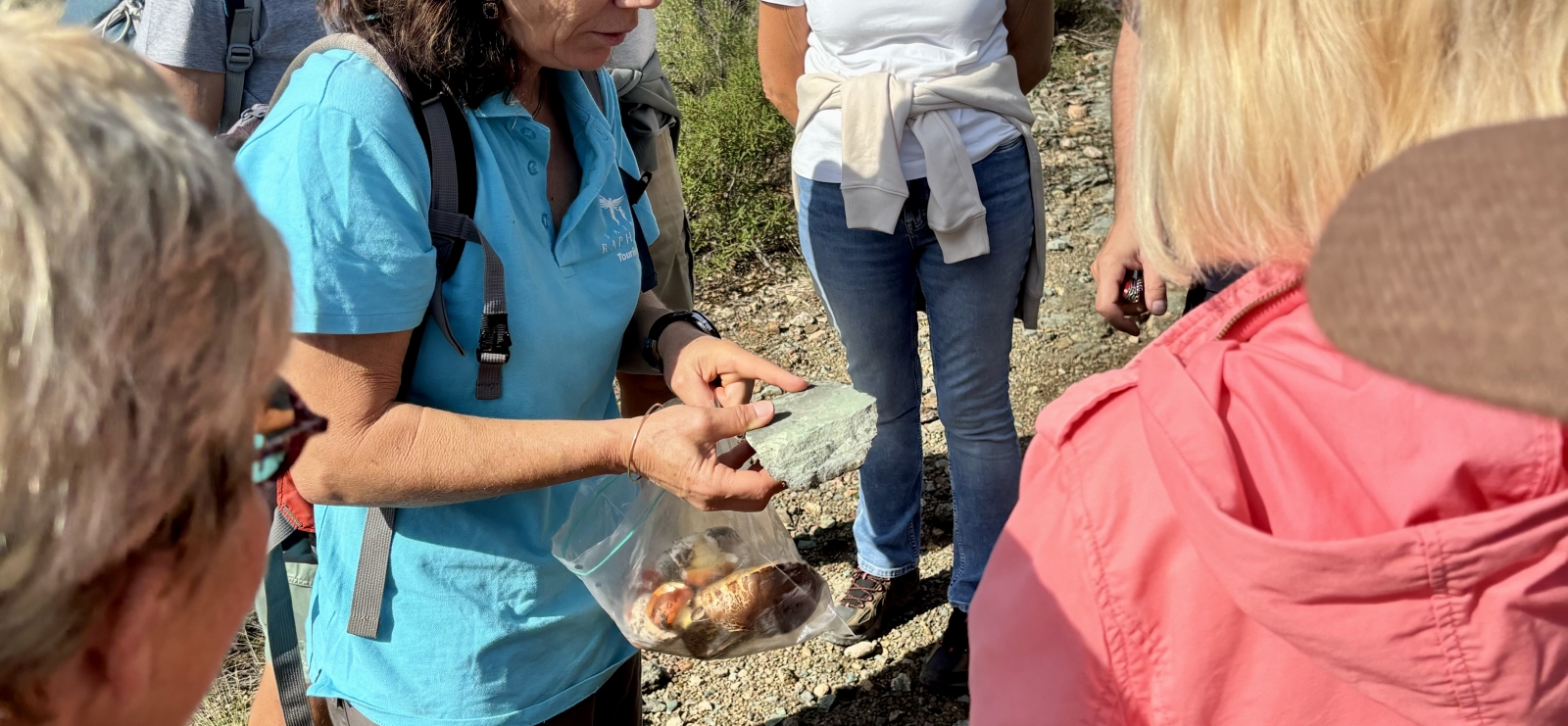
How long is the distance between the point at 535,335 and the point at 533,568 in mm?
359

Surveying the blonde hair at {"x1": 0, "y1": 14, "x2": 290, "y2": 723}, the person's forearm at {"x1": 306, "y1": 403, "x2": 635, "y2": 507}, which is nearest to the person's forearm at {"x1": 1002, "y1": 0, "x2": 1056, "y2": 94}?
the person's forearm at {"x1": 306, "y1": 403, "x2": 635, "y2": 507}

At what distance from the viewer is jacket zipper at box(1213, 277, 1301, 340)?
Result: 3.23ft

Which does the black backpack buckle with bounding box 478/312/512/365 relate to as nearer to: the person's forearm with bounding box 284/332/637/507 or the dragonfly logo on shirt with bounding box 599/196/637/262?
the person's forearm with bounding box 284/332/637/507

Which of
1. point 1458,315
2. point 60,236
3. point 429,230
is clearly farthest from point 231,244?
point 429,230

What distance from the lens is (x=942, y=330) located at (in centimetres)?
281

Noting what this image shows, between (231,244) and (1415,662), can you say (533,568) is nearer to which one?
(231,244)

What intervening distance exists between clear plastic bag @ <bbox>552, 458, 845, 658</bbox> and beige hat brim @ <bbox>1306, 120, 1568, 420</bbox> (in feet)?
4.62

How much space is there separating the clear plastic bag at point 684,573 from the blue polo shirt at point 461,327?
0.14ft

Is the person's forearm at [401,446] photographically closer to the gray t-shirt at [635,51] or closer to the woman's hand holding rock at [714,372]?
the woman's hand holding rock at [714,372]

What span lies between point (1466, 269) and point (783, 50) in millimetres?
2600

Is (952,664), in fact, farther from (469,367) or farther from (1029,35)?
(469,367)

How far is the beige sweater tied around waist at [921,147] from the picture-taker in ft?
8.46

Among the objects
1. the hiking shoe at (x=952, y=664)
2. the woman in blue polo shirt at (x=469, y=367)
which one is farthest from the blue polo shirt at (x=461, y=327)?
the hiking shoe at (x=952, y=664)

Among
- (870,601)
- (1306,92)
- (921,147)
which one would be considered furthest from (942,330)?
(1306,92)
